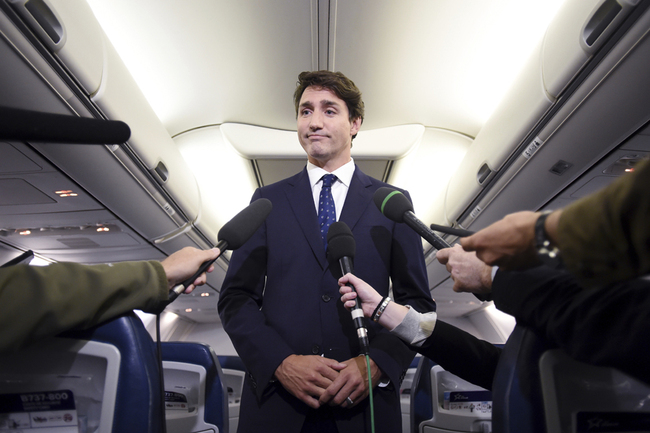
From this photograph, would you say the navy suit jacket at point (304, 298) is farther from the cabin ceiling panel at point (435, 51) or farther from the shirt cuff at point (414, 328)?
the cabin ceiling panel at point (435, 51)

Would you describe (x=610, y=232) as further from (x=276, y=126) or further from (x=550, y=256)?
(x=276, y=126)

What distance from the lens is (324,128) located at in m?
1.89

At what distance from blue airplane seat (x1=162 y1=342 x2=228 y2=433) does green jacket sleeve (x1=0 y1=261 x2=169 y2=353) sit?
68.5 inches

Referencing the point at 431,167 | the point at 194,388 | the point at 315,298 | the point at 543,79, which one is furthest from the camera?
the point at 431,167

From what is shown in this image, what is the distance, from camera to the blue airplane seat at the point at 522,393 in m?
0.95

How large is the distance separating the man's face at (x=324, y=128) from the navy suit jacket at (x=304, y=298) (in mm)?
136

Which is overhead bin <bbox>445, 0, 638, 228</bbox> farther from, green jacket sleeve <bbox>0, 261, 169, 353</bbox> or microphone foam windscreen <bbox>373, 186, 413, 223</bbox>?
green jacket sleeve <bbox>0, 261, 169, 353</bbox>

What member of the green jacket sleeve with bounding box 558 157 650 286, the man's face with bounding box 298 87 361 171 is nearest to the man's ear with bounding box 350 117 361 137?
the man's face with bounding box 298 87 361 171

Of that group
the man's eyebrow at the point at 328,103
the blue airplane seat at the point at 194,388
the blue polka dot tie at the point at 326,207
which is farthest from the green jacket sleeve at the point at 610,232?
the blue airplane seat at the point at 194,388

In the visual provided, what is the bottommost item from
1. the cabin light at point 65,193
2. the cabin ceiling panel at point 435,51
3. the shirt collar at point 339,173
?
the shirt collar at point 339,173

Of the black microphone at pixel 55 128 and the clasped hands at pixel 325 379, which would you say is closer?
the black microphone at pixel 55 128

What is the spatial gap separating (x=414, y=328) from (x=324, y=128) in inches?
37.4

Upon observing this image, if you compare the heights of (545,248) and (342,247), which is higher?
(342,247)

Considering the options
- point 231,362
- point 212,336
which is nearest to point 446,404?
point 231,362
